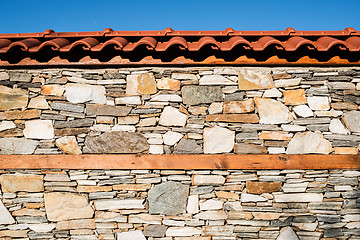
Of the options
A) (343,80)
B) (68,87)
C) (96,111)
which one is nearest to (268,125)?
(343,80)

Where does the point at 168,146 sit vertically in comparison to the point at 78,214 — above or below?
above

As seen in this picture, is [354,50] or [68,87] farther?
[68,87]

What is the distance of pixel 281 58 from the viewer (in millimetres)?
2551

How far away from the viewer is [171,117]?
8.68ft

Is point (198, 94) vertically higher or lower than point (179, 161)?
higher

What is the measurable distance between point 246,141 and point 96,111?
173 centimetres

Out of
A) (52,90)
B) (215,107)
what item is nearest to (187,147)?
(215,107)

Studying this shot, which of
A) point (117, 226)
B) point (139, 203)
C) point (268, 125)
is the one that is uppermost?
point (268, 125)

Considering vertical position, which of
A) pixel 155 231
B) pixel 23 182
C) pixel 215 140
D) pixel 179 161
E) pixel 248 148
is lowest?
pixel 155 231

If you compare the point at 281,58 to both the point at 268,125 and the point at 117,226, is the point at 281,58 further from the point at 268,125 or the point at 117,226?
the point at 117,226

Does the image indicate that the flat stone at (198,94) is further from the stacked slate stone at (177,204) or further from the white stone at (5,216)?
the white stone at (5,216)

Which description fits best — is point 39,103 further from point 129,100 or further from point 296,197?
point 296,197

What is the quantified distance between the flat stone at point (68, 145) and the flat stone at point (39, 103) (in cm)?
42

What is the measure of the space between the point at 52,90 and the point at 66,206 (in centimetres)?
133
